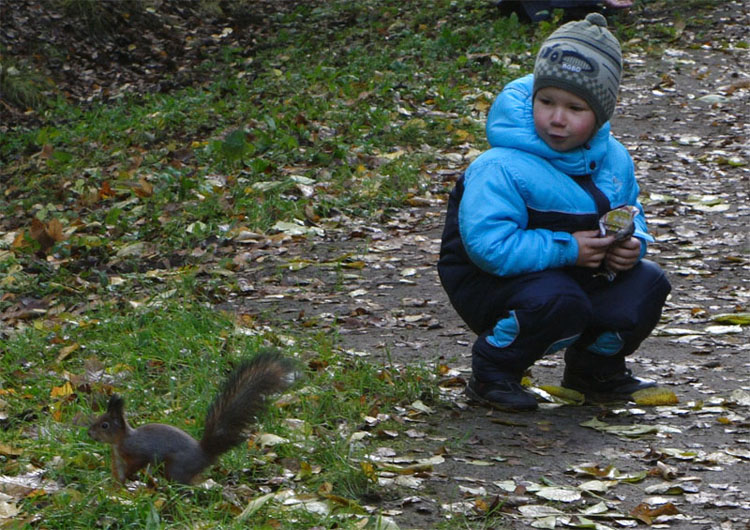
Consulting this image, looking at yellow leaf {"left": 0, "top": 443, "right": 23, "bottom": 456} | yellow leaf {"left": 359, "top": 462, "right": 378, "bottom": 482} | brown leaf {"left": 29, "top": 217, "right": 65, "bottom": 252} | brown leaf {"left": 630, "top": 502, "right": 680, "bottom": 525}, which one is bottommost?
brown leaf {"left": 29, "top": 217, "right": 65, "bottom": 252}

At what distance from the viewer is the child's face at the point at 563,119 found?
150 inches

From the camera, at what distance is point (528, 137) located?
12.7ft

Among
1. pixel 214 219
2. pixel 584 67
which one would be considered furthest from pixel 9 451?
pixel 214 219

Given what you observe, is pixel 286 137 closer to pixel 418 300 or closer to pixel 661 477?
pixel 418 300

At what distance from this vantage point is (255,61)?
1237 centimetres

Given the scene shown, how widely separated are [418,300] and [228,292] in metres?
1.06

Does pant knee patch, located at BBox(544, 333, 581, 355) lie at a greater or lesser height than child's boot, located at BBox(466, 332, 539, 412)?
greater

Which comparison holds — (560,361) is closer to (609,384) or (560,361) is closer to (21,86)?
(609,384)

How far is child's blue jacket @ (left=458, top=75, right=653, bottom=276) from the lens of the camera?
12.4ft

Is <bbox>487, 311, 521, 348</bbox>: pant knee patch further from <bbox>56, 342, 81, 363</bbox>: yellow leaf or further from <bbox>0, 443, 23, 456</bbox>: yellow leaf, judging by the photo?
<bbox>56, 342, 81, 363</bbox>: yellow leaf

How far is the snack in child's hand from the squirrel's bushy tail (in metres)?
1.45

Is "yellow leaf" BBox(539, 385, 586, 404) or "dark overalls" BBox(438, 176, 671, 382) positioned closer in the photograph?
"dark overalls" BBox(438, 176, 671, 382)

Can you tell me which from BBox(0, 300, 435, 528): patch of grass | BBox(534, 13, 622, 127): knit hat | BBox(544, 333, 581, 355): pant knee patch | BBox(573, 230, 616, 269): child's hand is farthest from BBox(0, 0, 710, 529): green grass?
BBox(534, 13, 622, 127): knit hat

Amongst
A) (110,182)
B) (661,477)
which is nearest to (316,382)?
(661,477)
